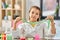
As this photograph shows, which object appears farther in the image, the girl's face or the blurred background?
the blurred background

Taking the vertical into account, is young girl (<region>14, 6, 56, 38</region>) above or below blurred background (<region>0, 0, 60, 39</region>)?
below

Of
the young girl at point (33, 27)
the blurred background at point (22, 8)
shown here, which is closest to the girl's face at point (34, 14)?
the young girl at point (33, 27)

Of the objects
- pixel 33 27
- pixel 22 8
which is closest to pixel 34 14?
pixel 33 27

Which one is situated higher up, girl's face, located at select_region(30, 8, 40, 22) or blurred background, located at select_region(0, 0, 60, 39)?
blurred background, located at select_region(0, 0, 60, 39)

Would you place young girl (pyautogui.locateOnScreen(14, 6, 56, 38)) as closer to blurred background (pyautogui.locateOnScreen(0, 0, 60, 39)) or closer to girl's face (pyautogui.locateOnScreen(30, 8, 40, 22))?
girl's face (pyautogui.locateOnScreen(30, 8, 40, 22))

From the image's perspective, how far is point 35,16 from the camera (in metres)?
1.77

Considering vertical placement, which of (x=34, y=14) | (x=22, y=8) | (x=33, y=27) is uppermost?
(x=22, y=8)

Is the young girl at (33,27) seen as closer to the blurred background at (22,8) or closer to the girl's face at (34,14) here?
the girl's face at (34,14)

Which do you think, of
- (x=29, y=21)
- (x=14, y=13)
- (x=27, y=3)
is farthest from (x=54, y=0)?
(x=29, y=21)

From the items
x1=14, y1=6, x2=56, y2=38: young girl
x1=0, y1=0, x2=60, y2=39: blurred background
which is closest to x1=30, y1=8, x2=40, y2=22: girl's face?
x1=14, y1=6, x2=56, y2=38: young girl

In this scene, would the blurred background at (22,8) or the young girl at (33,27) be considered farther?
the blurred background at (22,8)

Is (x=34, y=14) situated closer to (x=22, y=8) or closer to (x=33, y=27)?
(x=33, y=27)

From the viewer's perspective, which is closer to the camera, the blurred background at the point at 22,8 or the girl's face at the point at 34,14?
the girl's face at the point at 34,14

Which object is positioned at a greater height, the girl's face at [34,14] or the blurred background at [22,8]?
the blurred background at [22,8]
